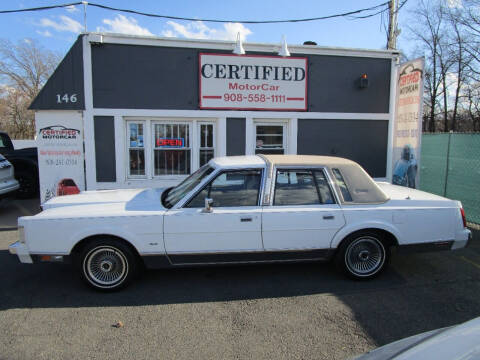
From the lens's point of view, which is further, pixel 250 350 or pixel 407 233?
pixel 407 233

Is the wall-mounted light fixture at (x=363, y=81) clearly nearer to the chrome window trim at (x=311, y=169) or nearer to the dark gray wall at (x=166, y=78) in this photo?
the dark gray wall at (x=166, y=78)

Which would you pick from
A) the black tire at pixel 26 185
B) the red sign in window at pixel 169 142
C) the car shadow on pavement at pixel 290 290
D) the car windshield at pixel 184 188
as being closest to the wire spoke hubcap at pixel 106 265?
the car shadow on pavement at pixel 290 290

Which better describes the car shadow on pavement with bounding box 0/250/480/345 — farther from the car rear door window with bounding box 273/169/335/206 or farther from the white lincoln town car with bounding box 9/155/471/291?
the car rear door window with bounding box 273/169/335/206

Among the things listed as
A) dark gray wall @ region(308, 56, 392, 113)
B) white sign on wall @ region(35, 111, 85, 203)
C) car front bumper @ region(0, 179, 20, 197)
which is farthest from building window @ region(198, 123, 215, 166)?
car front bumper @ region(0, 179, 20, 197)

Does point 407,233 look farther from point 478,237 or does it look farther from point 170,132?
point 170,132

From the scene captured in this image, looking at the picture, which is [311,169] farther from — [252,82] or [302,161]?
[252,82]

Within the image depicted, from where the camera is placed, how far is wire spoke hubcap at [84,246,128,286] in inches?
155

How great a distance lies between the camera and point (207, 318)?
11.4ft

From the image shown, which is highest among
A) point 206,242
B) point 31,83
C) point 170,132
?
point 31,83

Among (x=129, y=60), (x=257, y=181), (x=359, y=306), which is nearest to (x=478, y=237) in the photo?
(x=359, y=306)

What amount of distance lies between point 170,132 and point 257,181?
15.4 feet

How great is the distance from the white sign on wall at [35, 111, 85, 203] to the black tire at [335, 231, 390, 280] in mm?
6032

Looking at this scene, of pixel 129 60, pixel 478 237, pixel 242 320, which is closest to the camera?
pixel 242 320

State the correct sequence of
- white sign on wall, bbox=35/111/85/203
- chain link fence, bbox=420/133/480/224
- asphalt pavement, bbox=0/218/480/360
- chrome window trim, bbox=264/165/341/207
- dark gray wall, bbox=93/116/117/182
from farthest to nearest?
dark gray wall, bbox=93/116/117/182 → white sign on wall, bbox=35/111/85/203 → chain link fence, bbox=420/133/480/224 → chrome window trim, bbox=264/165/341/207 → asphalt pavement, bbox=0/218/480/360
